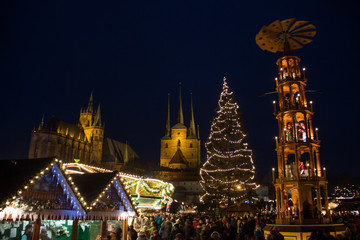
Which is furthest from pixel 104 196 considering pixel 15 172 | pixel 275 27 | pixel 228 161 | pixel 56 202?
pixel 228 161

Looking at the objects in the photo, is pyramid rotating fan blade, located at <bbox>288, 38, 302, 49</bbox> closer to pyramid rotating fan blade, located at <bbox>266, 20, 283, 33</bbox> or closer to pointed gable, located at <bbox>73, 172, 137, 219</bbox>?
pyramid rotating fan blade, located at <bbox>266, 20, 283, 33</bbox>

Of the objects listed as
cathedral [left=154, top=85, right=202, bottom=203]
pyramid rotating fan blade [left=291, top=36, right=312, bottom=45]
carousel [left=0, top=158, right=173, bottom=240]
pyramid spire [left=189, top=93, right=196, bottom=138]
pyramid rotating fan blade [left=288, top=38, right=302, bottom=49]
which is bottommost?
carousel [left=0, top=158, right=173, bottom=240]

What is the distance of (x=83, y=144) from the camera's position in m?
93.8

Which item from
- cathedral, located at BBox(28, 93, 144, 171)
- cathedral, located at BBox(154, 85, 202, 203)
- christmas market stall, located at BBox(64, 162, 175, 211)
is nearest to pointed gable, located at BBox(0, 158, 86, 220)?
christmas market stall, located at BBox(64, 162, 175, 211)

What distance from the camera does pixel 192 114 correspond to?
320 feet

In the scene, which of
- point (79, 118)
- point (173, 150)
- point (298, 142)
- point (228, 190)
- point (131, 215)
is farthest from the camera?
point (79, 118)

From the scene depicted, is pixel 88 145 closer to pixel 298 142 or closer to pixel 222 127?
pixel 222 127

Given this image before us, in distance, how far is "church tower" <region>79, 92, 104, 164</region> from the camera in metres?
95.9

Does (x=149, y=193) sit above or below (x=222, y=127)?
below

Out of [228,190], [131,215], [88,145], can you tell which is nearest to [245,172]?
[228,190]

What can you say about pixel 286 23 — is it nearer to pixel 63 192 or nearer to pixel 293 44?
pixel 293 44

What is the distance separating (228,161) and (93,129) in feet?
262

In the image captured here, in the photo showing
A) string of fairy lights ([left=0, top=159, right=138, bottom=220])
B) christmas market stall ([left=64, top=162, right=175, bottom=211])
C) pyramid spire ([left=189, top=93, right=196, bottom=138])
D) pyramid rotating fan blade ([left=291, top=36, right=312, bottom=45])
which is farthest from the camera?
pyramid spire ([left=189, top=93, right=196, bottom=138])

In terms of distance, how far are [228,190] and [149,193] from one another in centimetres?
1096
